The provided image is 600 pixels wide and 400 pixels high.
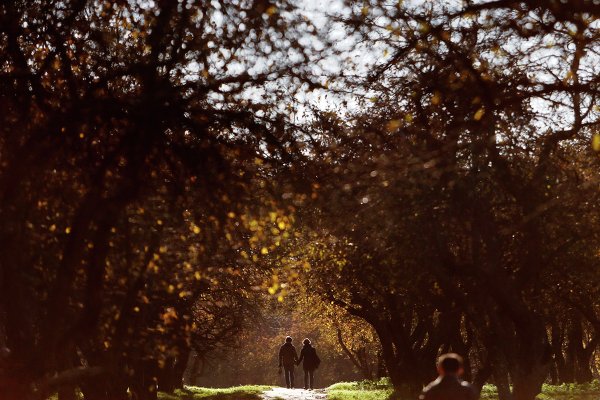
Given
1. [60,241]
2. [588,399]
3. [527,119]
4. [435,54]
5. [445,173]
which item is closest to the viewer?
[60,241]

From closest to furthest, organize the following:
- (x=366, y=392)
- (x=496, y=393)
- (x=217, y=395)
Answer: (x=366, y=392), (x=217, y=395), (x=496, y=393)

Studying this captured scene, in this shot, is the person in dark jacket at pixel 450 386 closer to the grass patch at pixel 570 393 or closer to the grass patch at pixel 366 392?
the grass patch at pixel 366 392

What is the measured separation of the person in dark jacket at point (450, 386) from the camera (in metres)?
9.93

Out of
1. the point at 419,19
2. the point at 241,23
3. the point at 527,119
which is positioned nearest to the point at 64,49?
the point at 241,23

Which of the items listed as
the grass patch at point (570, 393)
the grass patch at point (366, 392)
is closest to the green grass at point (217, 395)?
the grass patch at point (366, 392)

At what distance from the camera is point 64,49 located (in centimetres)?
1020

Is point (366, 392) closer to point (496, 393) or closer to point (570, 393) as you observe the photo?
point (496, 393)

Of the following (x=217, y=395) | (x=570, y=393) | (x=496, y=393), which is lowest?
(x=570, y=393)

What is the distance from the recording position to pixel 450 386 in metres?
9.95

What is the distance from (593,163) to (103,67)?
35.0 feet

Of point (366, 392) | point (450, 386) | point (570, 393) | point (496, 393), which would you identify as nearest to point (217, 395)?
point (366, 392)

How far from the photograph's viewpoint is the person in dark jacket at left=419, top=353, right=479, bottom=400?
9930mm

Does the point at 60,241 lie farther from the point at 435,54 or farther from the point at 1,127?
the point at 435,54

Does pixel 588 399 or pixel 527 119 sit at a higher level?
pixel 527 119
